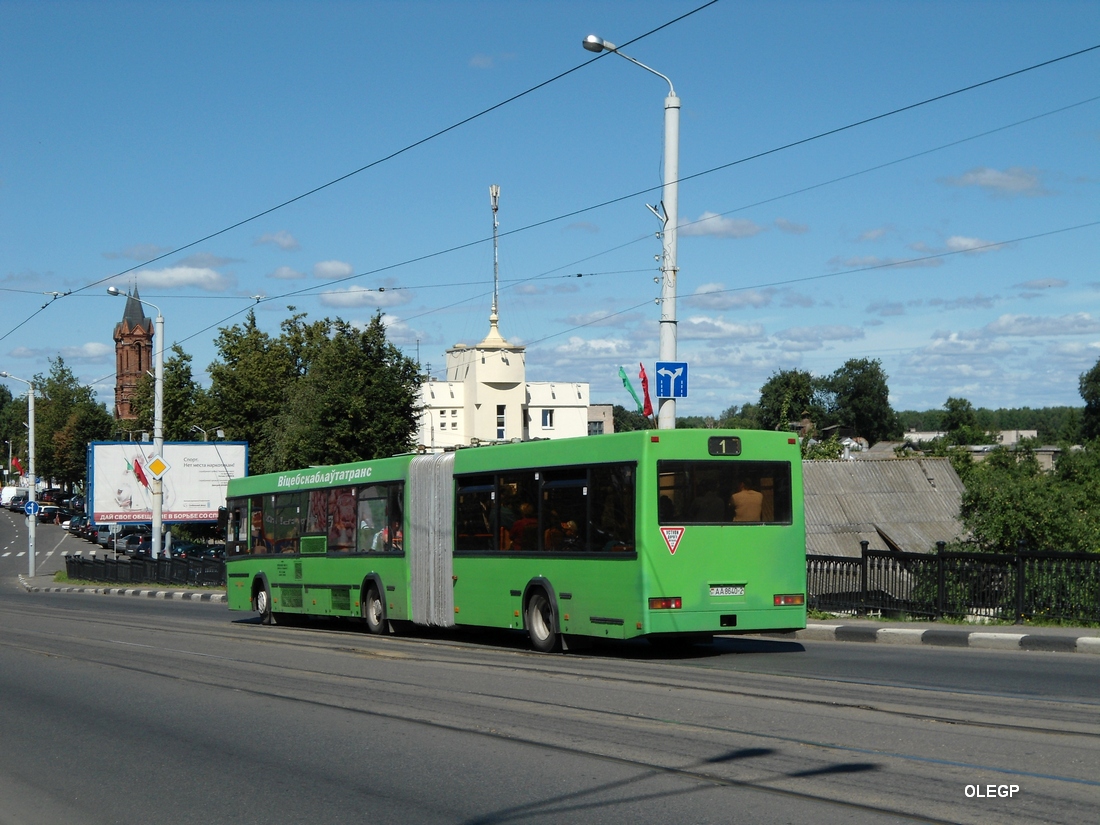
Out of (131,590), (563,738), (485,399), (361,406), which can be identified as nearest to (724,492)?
(563,738)

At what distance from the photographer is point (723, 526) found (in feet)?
48.1

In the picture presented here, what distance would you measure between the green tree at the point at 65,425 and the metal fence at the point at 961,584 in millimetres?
98536

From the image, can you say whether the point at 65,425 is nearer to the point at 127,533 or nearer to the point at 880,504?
the point at 127,533

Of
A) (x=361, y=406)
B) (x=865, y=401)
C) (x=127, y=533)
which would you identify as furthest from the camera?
(x=865, y=401)

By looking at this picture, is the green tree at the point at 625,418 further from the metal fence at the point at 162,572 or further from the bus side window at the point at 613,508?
the bus side window at the point at 613,508

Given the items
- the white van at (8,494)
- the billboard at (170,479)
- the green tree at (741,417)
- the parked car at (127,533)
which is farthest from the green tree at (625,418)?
the billboard at (170,479)

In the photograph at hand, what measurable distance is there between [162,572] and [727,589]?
34.3 metres

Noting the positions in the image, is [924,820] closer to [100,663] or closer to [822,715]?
[822,715]

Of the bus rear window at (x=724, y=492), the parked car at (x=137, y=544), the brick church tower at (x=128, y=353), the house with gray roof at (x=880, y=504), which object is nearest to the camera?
the bus rear window at (x=724, y=492)

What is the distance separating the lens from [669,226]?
19.9 m

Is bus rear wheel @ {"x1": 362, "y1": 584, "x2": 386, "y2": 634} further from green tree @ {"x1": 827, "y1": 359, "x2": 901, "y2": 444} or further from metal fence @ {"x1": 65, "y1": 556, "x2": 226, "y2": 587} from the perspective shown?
green tree @ {"x1": 827, "y1": 359, "x2": 901, "y2": 444}

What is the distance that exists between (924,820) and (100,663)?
12.6 meters

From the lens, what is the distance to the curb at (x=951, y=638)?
583 inches

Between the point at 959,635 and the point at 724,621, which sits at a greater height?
the point at 724,621
